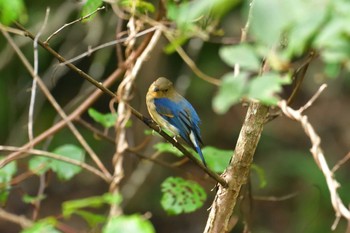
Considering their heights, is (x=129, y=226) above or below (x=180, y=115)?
below

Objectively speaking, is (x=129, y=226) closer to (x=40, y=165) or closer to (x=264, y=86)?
(x=264, y=86)

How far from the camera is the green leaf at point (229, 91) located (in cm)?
111

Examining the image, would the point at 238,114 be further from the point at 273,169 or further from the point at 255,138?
the point at 255,138

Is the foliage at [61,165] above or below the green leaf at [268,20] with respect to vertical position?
below

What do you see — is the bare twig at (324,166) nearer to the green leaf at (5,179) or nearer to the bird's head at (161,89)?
the bird's head at (161,89)

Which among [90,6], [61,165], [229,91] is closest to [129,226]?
[229,91]

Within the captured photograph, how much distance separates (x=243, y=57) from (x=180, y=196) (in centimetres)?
198

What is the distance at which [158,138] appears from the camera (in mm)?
5410

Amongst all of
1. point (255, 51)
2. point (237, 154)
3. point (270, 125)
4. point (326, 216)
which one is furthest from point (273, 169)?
point (255, 51)

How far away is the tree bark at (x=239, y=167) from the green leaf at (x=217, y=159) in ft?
2.31

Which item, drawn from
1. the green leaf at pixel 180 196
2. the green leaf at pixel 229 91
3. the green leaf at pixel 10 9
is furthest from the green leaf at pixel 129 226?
the green leaf at pixel 180 196

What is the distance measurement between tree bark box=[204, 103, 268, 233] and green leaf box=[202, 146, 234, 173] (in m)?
0.70

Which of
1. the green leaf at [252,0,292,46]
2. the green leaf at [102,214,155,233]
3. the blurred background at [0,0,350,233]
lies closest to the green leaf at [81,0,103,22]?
the green leaf at [102,214,155,233]

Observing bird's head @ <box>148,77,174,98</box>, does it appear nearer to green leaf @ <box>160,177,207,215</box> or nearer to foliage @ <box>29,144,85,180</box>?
foliage @ <box>29,144,85,180</box>
